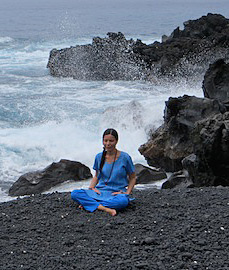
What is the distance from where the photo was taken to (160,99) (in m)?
A: 17.8

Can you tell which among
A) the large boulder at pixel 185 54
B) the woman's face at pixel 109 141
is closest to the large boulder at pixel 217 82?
the woman's face at pixel 109 141

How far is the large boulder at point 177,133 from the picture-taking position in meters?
9.96

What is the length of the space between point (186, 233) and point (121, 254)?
70 centimetres

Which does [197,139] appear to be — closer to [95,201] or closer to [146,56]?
[95,201]

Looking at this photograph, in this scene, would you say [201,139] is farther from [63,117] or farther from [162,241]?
[63,117]

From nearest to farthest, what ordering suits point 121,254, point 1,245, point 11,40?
1. point 121,254
2. point 1,245
3. point 11,40

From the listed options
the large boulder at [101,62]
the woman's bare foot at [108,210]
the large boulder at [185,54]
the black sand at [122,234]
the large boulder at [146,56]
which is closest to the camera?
the black sand at [122,234]

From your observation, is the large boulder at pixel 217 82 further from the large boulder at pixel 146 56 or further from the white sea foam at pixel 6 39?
the white sea foam at pixel 6 39

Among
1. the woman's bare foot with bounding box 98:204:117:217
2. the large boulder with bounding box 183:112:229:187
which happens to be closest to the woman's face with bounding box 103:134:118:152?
the woman's bare foot with bounding box 98:204:117:217

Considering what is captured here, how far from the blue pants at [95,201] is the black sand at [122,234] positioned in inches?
3.4

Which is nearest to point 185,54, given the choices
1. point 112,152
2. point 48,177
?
point 48,177

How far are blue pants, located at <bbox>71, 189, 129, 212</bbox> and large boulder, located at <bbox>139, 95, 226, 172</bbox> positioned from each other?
4.27 metres

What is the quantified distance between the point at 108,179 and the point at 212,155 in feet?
7.11

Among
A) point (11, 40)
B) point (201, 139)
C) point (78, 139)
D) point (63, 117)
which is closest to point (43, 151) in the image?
point (78, 139)
